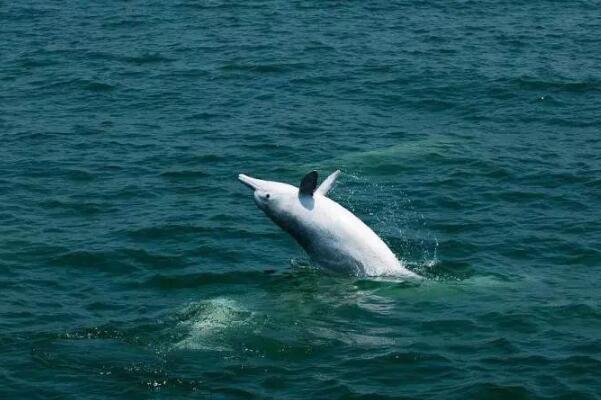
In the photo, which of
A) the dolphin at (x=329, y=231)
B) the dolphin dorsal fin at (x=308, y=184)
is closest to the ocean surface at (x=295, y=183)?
the dolphin at (x=329, y=231)

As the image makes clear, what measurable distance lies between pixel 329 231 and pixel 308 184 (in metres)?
1.11

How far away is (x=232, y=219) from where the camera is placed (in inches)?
1250

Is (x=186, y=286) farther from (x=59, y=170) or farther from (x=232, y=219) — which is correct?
(x=59, y=170)

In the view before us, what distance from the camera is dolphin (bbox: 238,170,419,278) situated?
25844 mm

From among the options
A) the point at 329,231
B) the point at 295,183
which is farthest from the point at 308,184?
the point at 295,183

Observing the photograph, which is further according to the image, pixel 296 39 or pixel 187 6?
pixel 187 6

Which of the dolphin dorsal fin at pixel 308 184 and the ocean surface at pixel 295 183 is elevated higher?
the dolphin dorsal fin at pixel 308 184

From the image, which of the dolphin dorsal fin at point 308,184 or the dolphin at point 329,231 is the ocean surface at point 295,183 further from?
the dolphin dorsal fin at point 308,184

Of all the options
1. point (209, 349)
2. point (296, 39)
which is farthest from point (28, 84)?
point (209, 349)

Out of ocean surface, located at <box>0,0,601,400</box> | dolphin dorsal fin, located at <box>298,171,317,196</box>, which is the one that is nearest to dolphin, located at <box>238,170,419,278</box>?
dolphin dorsal fin, located at <box>298,171,317,196</box>

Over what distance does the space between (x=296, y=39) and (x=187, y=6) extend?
8150 mm

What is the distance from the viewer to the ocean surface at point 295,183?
22.8m

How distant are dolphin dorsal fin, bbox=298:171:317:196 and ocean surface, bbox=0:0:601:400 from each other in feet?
6.75

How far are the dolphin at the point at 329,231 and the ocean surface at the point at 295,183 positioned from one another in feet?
1.30
